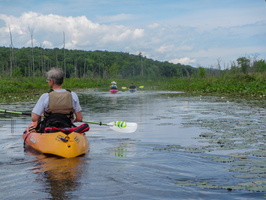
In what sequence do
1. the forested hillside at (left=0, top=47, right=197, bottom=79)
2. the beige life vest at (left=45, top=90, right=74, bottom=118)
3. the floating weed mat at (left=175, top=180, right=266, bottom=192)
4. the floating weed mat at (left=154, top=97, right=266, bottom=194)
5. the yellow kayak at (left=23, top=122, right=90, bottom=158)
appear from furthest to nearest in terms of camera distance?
1. the forested hillside at (left=0, top=47, right=197, bottom=79)
2. the beige life vest at (left=45, top=90, right=74, bottom=118)
3. the yellow kayak at (left=23, top=122, right=90, bottom=158)
4. the floating weed mat at (left=154, top=97, right=266, bottom=194)
5. the floating weed mat at (left=175, top=180, right=266, bottom=192)

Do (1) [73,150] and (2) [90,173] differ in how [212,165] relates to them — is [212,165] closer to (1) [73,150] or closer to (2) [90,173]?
(2) [90,173]

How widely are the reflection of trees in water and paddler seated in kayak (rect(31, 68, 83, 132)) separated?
2.27 feet

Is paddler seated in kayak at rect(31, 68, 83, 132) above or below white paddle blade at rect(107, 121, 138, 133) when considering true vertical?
above

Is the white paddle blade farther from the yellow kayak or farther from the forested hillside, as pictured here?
the forested hillside

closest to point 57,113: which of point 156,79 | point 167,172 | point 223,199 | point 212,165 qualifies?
point 167,172

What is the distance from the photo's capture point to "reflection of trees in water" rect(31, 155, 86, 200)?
441 centimetres

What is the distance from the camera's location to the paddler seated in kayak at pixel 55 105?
6551 mm

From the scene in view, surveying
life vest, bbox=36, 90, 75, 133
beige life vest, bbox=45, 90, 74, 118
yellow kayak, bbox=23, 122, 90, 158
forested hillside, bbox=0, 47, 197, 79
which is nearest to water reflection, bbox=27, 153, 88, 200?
yellow kayak, bbox=23, 122, 90, 158

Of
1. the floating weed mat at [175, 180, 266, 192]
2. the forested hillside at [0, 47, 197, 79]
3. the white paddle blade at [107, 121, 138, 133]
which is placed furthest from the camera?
the forested hillside at [0, 47, 197, 79]

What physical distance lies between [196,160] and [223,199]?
1984 millimetres

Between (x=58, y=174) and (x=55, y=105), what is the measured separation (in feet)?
5.47

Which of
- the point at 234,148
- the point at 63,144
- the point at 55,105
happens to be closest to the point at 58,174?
the point at 63,144

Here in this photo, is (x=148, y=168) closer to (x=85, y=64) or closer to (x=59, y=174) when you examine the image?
(x=59, y=174)

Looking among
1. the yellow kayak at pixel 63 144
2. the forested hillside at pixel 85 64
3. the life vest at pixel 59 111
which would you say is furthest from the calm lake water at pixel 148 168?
the forested hillside at pixel 85 64
